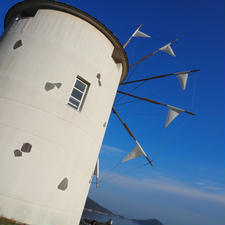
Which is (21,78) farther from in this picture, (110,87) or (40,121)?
(110,87)

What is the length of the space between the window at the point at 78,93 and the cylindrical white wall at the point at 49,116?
202 mm

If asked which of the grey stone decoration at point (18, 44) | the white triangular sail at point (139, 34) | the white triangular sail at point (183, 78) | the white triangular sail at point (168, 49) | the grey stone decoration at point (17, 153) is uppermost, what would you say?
the white triangular sail at point (139, 34)

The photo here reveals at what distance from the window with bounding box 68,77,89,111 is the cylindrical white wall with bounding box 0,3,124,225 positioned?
202 millimetres

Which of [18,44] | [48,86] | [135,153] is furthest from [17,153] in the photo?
[135,153]

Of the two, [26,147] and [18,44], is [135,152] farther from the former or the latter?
[18,44]

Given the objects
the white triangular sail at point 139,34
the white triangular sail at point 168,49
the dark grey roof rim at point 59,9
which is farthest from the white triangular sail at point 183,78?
the dark grey roof rim at point 59,9

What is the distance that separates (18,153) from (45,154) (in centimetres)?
88

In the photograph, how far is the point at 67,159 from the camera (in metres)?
8.20

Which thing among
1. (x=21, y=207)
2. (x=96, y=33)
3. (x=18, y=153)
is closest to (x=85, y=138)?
(x=18, y=153)

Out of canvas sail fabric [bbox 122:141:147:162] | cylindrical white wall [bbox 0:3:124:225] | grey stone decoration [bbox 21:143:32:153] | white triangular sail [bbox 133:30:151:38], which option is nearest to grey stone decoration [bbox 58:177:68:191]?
cylindrical white wall [bbox 0:3:124:225]

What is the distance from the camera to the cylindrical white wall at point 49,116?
721 cm

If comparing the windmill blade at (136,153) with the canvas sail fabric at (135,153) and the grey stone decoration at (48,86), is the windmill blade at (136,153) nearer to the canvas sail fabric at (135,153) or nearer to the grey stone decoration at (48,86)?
the canvas sail fabric at (135,153)

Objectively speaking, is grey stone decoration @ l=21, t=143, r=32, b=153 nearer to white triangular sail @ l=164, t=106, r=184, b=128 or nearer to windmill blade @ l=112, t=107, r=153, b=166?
windmill blade @ l=112, t=107, r=153, b=166

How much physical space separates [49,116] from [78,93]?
1.61m
